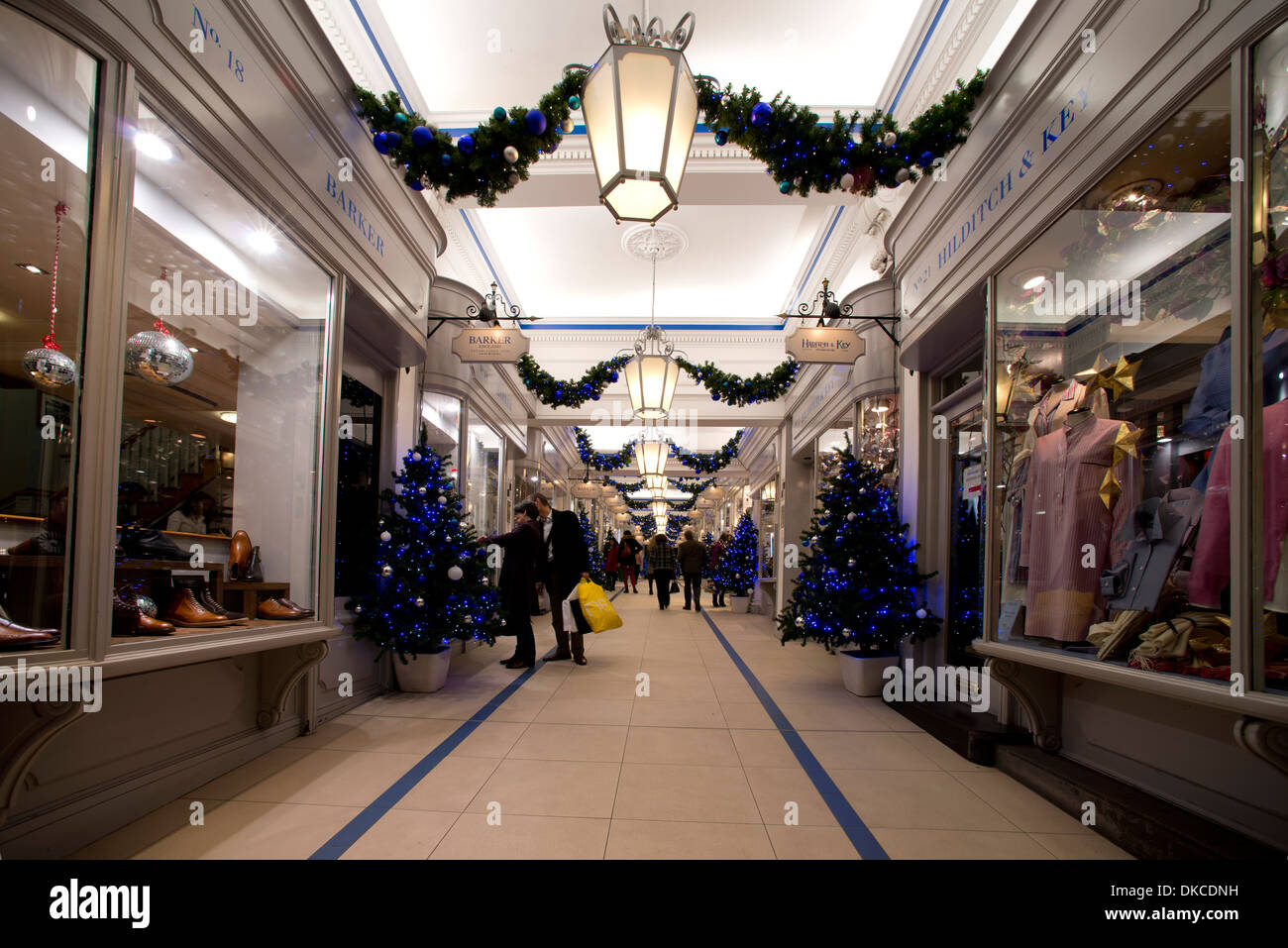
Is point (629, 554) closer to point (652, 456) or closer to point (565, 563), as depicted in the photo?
point (652, 456)

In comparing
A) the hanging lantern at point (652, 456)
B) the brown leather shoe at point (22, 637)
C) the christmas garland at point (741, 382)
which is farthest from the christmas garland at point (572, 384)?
the brown leather shoe at point (22, 637)

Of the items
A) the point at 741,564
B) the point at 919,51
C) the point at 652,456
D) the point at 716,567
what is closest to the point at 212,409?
the point at 919,51

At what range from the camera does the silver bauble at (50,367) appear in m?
2.12

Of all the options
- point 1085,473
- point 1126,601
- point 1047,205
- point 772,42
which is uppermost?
point 772,42

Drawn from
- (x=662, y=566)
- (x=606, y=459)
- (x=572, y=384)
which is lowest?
(x=662, y=566)

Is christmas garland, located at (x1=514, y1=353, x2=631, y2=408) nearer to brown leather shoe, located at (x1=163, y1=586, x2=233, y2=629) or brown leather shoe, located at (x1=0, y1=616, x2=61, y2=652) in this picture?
brown leather shoe, located at (x1=163, y1=586, x2=233, y2=629)

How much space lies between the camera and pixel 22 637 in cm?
191

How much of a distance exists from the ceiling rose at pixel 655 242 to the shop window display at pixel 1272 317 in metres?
5.89

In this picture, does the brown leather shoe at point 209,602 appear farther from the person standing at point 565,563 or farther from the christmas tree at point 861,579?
the christmas tree at point 861,579

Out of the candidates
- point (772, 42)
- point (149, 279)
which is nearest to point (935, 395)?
point (772, 42)
